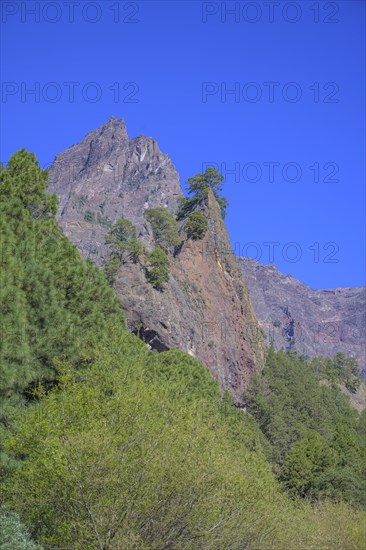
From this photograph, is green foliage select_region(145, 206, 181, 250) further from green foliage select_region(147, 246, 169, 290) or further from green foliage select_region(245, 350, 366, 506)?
green foliage select_region(245, 350, 366, 506)

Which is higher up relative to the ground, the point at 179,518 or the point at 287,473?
the point at 287,473

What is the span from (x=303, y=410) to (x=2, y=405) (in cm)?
9110

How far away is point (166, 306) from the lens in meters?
83.9

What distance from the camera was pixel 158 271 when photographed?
279 feet

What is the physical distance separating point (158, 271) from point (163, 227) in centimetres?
2511

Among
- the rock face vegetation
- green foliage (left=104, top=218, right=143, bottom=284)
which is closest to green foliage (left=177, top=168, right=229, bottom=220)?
green foliage (left=104, top=218, right=143, bottom=284)

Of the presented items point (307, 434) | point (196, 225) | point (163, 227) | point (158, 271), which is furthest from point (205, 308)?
point (307, 434)

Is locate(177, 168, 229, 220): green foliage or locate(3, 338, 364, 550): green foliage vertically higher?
locate(177, 168, 229, 220): green foliage

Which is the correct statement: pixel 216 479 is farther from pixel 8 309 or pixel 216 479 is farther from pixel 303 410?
pixel 303 410

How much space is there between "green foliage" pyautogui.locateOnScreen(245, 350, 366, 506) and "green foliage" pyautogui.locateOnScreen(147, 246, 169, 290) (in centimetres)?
2301

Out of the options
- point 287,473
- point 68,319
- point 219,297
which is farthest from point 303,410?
point 68,319

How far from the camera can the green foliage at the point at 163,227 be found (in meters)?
107

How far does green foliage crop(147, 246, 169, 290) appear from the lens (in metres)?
84.8

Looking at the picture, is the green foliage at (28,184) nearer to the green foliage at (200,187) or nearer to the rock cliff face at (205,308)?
the rock cliff face at (205,308)
